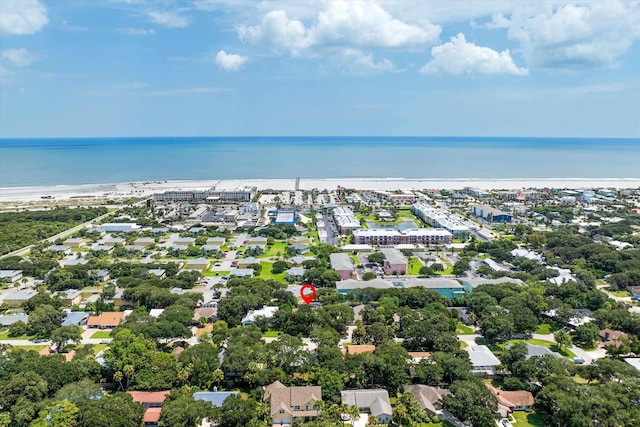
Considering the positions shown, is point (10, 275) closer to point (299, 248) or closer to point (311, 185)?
point (299, 248)

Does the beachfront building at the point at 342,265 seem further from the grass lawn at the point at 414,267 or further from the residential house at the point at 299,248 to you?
the grass lawn at the point at 414,267

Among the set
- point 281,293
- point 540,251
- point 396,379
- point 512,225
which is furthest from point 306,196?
point 396,379

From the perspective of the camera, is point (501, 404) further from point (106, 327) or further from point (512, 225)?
point (512, 225)

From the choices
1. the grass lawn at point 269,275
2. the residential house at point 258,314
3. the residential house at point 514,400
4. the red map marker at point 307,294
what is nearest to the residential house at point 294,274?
the grass lawn at point 269,275

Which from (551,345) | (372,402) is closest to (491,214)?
(551,345)

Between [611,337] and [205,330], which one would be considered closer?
[611,337]
